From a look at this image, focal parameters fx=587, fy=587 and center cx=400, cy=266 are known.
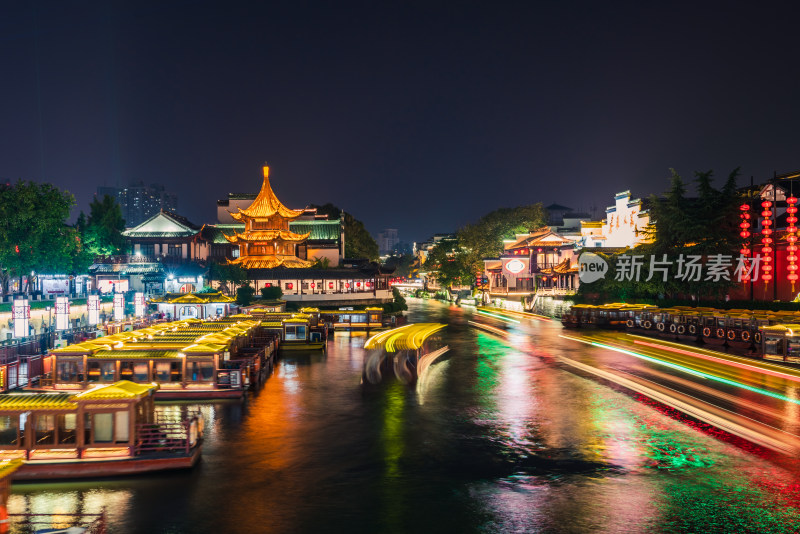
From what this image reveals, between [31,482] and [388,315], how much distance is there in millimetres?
50612

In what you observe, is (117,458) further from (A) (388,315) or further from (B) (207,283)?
(B) (207,283)

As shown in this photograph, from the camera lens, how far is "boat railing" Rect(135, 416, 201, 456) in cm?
1728

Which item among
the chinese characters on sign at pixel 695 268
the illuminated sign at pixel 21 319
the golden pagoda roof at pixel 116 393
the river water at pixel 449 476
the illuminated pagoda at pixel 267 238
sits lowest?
the river water at pixel 449 476

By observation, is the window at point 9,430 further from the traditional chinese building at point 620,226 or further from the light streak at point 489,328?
the traditional chinese building at point 620,226

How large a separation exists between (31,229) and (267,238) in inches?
1514

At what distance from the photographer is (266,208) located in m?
90.4

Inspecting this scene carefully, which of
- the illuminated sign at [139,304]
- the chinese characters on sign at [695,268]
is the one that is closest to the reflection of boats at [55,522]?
the illuminated sign at [139,304]

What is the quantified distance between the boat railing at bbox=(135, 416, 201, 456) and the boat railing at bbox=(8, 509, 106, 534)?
296cm

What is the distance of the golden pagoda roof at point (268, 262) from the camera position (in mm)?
85938

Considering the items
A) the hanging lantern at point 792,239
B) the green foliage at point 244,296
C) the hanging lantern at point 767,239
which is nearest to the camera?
the hanging lantern at point 792,239

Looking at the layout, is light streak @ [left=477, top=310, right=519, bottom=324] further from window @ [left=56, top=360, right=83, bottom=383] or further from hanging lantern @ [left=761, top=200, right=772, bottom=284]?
window @ [left=56, top=360, right=83, bottom=383]

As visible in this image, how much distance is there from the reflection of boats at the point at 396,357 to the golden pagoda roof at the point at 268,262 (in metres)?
49.0

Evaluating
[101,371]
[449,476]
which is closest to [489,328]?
[101,371]

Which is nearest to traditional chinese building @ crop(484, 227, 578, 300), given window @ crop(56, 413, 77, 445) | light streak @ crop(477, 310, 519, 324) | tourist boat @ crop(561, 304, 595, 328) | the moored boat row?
light streak @ crop(477, 310, 519, 324)
